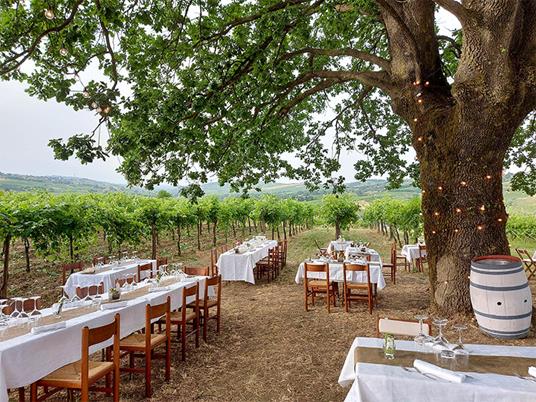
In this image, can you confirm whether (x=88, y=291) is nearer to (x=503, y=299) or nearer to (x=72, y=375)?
(x=72, y=375)

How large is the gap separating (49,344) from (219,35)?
4.70 metres

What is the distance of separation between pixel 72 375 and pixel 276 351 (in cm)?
260

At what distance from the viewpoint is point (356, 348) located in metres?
2.86

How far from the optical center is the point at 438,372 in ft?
7.61

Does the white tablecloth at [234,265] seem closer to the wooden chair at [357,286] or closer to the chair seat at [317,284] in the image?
the chair seat at [317,284]

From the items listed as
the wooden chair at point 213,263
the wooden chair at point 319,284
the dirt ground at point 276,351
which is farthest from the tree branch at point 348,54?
A: the wooden chair at point 213,263

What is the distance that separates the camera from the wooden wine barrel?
4398 millimetres

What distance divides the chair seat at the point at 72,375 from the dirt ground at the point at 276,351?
1.87ft

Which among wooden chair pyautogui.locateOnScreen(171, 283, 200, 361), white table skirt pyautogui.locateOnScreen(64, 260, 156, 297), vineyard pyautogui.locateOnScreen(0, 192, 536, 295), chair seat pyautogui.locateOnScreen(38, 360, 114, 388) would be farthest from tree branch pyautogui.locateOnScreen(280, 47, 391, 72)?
white table skirt pyautogui.locateOnScreen(64, 260, 156, 297)

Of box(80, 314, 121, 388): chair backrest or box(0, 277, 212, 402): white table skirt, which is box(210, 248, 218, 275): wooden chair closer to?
box(0, 277, 212, 402): white table skirt

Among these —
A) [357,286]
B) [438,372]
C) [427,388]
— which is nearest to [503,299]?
[357,286]

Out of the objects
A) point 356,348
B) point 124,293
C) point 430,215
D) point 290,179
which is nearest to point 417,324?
point 356,348

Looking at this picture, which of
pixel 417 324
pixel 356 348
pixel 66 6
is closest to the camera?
pixel 356 348

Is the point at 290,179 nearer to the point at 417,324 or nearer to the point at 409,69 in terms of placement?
the point at 409,69
